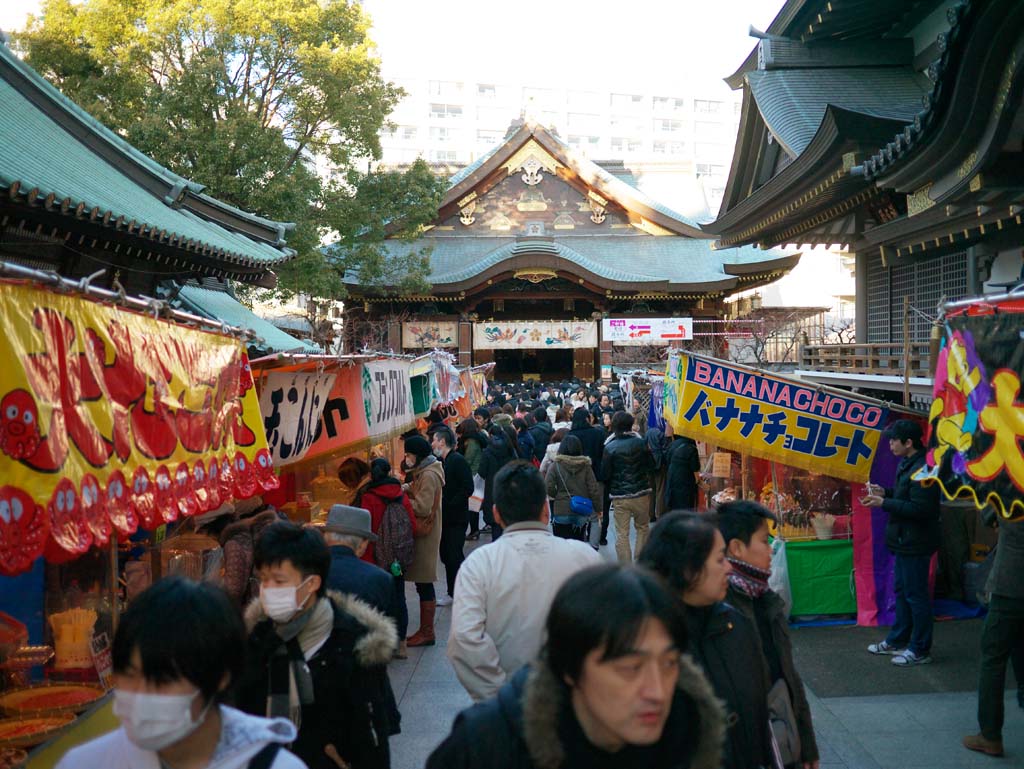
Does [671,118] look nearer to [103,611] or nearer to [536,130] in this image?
[536,130]

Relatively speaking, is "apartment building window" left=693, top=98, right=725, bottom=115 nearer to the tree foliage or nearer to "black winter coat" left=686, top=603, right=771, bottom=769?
the tree foliage

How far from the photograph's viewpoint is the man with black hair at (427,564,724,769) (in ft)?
5.57

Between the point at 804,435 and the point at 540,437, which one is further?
the point at 540,437

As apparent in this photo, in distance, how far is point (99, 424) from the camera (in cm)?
282

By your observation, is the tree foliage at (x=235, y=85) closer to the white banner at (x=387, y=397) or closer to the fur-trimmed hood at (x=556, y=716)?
the white banner at (x=387, y=397)

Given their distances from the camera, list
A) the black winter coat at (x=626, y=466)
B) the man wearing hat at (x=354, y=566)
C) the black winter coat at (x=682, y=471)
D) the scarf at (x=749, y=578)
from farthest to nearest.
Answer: the black winter coat at (x=682, y=471) → the black winter coat at (x=626, y=466) → the man wearing hat at (x=354, y=566) → the scarf at (x=749, y=578)

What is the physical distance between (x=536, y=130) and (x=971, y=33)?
24.8 metres

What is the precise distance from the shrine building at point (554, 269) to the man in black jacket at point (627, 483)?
18997 millimetres

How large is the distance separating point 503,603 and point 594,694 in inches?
58.4

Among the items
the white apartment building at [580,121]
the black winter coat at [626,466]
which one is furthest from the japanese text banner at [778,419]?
the white apartment building at [580,121]

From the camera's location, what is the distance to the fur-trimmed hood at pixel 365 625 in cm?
283

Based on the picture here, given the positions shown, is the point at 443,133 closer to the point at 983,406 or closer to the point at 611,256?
the point at 611,256

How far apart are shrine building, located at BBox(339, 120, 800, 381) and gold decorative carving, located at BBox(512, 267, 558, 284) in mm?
64

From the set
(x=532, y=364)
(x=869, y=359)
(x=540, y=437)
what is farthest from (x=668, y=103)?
(x=869, y=359)
